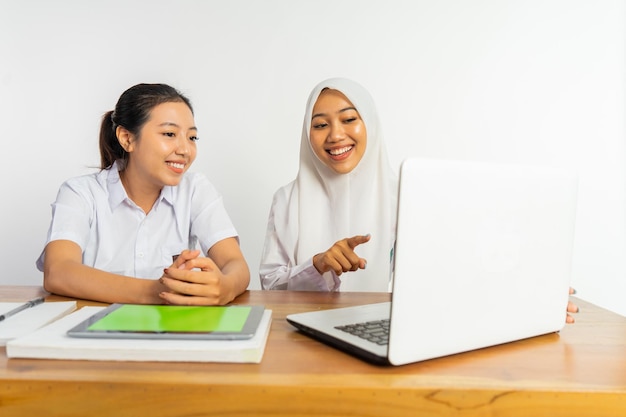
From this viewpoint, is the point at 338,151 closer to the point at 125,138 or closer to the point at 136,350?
the point at 125,138

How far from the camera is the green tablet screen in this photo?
29.0 inches

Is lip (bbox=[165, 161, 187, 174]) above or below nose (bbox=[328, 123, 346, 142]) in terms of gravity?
below

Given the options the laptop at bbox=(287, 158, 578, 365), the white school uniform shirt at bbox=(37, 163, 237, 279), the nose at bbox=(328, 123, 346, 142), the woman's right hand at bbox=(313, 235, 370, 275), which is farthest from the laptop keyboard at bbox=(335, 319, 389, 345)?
the nose at bbox=(328, 123, 346, 142)

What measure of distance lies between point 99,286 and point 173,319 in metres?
0.40

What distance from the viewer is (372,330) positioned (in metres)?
0.80

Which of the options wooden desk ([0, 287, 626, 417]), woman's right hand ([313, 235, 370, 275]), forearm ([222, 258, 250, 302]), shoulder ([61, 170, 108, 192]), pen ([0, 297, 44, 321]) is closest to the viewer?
wooden desk ([0, 287, 626, 417])

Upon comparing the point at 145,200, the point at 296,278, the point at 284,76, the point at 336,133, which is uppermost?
the point at 284,76

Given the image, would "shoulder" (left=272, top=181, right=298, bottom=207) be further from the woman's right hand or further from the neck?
the woman's right hand

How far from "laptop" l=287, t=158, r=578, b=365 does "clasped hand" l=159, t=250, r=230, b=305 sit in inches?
9.6

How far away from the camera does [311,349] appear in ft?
2.43

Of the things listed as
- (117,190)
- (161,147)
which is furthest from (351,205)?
(117,190)

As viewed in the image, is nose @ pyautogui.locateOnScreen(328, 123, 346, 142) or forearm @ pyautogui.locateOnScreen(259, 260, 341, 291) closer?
forearm @ pyautogui.locateOnScreen(259, 260, 341, 291)

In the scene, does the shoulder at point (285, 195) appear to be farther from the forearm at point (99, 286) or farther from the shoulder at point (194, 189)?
the forearm at point (99, 286)

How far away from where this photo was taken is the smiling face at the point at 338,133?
6.10ft
